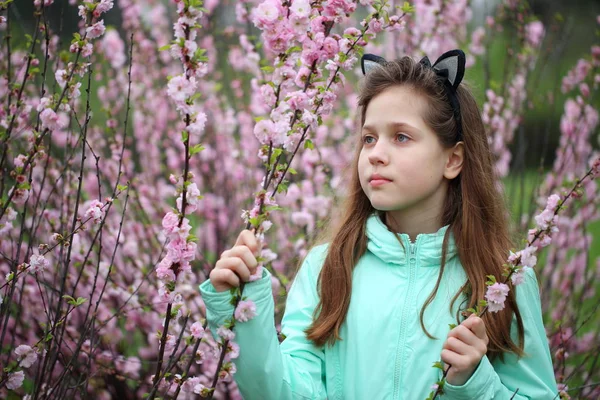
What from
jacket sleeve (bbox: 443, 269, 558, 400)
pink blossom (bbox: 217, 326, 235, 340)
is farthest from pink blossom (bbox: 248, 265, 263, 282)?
jacket sleeve (bbox: 443, 269, 558, 400)

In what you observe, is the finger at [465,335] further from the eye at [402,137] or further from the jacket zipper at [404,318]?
the eye at [402,137]

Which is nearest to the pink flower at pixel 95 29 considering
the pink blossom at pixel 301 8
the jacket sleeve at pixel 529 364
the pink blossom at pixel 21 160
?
the pink blossom at pixel 21 160

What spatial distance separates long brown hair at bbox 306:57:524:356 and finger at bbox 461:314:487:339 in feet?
0.63

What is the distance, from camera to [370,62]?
1.91 m

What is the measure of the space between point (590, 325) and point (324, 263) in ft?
10.3

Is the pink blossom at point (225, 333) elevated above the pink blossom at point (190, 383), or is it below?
above

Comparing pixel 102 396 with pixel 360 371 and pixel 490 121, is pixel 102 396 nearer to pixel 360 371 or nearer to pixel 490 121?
pixel 360 371

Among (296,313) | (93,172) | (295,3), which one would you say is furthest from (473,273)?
(93,172)

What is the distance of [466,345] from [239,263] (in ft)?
1.77

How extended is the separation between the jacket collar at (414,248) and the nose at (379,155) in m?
0.21

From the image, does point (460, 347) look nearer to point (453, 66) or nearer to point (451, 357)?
point (451, 357)

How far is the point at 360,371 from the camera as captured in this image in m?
1.66

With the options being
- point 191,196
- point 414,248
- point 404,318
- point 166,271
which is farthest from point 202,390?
point 414,248

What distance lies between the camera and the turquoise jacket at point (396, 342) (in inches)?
63.6
